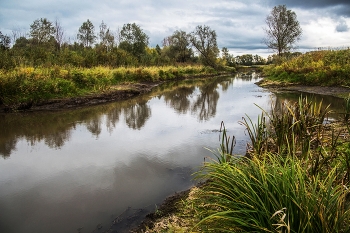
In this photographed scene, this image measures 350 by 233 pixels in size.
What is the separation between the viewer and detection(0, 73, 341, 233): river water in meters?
3.81

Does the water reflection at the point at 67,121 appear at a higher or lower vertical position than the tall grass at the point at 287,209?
lower

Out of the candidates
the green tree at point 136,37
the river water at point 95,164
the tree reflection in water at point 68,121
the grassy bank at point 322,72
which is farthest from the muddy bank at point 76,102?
the green tree at point 136,37

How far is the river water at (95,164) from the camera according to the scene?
381 cm

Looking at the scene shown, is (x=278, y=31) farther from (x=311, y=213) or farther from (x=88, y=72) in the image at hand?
(x=311, y=213)

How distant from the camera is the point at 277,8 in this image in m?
34.6

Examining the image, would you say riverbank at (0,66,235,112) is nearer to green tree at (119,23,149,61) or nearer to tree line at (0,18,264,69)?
tree line at (0,18,264,69)

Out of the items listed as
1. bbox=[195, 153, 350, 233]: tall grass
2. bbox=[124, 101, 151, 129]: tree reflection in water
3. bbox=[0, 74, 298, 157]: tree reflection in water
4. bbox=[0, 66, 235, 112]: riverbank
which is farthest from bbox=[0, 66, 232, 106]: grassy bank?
bbox=[195, 153, 350, 233]: tall grass

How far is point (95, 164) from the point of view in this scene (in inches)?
222

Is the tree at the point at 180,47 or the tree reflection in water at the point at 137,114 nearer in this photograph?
the tree reflection in water at the point at 137,114

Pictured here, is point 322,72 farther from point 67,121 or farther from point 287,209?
point 287,209

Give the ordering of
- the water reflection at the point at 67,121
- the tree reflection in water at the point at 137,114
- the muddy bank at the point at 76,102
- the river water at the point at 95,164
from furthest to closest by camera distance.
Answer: the muddy bank at the point at 76,102 < the tree reflection in water at the point at 137,114 < the water reflection at the point at 67,121 < the river water at the point at 95,164

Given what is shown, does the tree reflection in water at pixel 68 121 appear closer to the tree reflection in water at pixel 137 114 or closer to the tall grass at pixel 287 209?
the tree reflection in water at pixel 137 114

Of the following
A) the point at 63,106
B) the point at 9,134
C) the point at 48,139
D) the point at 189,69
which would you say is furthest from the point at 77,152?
the point at 189,69

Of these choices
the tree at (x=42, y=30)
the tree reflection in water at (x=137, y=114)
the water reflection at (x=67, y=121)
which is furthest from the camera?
the tree at (x=42, y=30)
